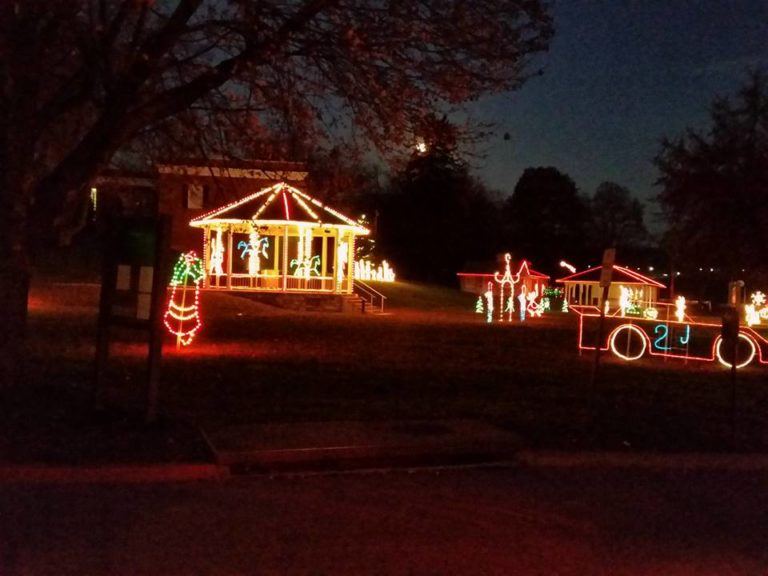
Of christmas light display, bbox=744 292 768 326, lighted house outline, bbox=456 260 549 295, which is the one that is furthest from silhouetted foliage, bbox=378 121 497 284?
christmas light display, bbox=744 292 768 326

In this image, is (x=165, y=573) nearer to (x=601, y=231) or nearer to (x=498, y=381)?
(x=498, y=381)

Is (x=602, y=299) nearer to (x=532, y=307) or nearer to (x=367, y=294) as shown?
(x=367, y=294)

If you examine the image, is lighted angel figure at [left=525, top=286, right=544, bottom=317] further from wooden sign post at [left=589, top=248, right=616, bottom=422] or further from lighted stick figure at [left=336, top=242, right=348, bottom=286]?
wooden sign post at [left=589, top=248, right=616, bottom=422]

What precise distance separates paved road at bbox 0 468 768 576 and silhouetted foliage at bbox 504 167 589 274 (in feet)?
249

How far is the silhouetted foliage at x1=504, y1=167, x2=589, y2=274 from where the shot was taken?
283ft

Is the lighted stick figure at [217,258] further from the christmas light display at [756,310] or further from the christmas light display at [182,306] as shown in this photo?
the christmas light display at [756,310]

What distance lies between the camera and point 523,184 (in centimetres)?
9031

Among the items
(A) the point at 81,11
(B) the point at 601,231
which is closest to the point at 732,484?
(A) the point at 81,11

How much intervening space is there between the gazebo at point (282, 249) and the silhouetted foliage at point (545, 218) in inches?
1697

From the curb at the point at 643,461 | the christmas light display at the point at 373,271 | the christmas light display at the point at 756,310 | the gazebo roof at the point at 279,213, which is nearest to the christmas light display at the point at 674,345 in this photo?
the curb at the point at 643,461

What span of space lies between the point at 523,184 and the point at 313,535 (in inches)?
3297

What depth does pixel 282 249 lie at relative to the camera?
44.6 meters

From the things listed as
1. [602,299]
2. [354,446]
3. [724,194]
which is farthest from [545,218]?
[354,446]

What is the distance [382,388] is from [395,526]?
25.8 feet
